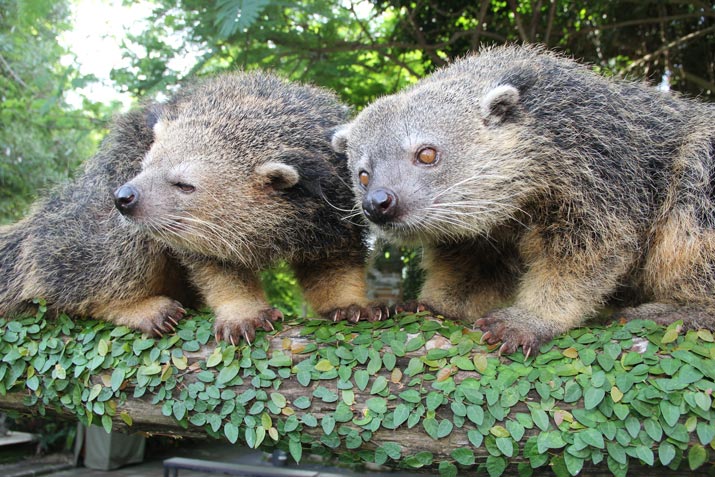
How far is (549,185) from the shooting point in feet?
12.8

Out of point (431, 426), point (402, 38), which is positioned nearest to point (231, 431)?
point (431, 426)

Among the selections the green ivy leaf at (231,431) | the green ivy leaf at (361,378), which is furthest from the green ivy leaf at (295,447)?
the green ivy leaf at (361,378)

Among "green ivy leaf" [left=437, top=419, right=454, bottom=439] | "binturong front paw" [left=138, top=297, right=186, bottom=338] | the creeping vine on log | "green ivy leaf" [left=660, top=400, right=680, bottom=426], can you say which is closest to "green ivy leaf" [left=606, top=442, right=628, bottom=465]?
the creeping vine on log

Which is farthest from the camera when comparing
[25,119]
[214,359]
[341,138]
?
[25,119]

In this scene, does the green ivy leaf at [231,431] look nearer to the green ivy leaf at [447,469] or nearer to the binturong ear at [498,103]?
the green ivy leaf at [447,469]

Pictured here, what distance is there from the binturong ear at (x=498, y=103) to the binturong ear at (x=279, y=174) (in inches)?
52.9

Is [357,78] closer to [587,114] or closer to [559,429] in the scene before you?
[587,114]

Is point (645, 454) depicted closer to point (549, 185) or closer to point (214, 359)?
point (549, 185)

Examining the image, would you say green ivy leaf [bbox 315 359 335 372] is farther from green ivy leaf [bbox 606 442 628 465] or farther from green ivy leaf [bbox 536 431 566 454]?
green ivy leaf [bbox 606 442 628 465]

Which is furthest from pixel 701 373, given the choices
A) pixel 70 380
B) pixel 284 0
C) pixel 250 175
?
pixel 284 0

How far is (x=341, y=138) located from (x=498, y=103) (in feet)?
3.61

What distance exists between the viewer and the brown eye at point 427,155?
12.4 feet

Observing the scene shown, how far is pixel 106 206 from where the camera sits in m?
4.88

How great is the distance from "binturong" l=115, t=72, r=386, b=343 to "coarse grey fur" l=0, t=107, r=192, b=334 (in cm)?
34
